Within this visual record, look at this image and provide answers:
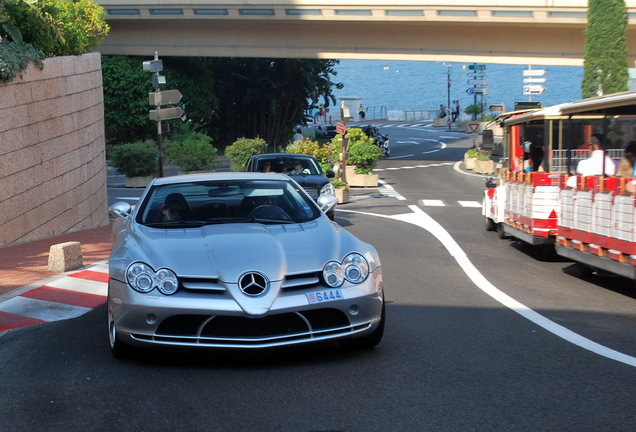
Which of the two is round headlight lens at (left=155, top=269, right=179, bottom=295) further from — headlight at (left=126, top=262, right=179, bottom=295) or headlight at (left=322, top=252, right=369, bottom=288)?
headlight at (left=322, top=252, right=369, bottom=288)

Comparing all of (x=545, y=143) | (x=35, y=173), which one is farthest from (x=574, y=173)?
(x=35, y=173)

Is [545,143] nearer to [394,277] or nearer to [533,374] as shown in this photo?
[394,277]

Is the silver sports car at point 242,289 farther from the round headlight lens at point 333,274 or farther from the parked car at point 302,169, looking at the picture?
the parked car at point 302,169

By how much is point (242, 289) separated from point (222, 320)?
27cm

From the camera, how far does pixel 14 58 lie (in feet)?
49.5

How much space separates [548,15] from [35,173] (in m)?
25.9

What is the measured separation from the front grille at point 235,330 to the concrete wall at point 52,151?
971 cm

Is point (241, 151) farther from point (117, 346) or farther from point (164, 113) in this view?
point (117, 346)

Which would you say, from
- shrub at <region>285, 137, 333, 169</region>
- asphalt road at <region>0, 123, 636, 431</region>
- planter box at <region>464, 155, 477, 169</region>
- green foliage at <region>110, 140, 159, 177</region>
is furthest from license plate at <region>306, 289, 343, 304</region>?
planter box at <region>464, 155, 477, 169</region>

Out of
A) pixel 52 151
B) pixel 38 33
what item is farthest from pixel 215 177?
pixel 38 33

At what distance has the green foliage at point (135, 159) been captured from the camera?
116 feet

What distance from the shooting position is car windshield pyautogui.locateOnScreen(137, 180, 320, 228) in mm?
7137

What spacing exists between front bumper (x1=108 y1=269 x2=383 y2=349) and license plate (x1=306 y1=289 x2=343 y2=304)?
3cm

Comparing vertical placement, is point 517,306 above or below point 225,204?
below
